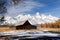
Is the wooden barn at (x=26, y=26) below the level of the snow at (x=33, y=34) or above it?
above

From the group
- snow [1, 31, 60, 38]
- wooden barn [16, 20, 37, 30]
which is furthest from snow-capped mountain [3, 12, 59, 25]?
snow [1, 31, 60, 38]

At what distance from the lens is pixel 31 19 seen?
2.32 metres

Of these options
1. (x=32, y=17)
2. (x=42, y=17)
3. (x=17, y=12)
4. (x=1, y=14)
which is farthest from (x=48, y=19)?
(x=1, y=14)

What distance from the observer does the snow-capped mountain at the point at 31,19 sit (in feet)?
7.50

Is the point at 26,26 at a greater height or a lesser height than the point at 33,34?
greater

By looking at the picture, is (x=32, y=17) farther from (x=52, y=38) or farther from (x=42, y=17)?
(x=52, y=38)

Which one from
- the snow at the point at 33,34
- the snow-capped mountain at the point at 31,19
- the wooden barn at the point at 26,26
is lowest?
the snow at the point at 33,34

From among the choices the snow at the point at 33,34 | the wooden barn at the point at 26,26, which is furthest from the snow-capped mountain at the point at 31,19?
the snow at the point at 33,34

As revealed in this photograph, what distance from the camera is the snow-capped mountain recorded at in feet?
7.50

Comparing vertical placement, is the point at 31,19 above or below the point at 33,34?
above

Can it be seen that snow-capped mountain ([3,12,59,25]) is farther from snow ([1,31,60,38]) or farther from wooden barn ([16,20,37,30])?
snow ([1,31,60,38])

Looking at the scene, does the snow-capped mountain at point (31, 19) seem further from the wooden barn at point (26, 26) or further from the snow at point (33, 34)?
the snow at point (33, 34)

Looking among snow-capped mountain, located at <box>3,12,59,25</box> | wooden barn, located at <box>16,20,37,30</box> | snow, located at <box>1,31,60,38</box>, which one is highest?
snow-capped mountain, located at <box>3,12,59,25</box>

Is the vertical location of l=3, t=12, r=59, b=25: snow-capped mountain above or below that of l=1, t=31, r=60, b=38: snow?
above
